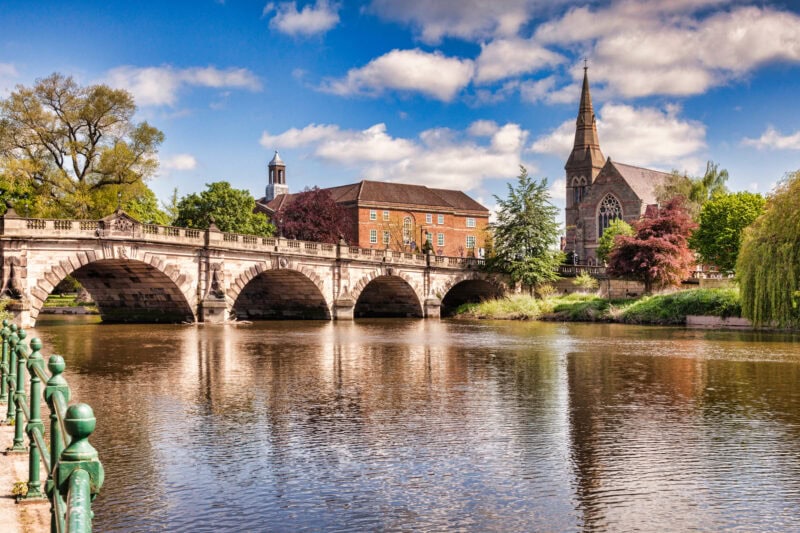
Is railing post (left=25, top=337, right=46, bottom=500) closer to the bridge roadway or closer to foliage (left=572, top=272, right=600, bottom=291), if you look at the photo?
the bridge roadway

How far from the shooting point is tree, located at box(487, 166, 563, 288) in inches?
2355

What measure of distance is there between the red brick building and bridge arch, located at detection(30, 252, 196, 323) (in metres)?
50.7

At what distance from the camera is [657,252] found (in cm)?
5391

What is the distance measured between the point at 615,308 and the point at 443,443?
40.7 metres

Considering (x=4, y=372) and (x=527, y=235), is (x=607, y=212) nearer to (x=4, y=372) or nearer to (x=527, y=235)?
(x=527, y=235)

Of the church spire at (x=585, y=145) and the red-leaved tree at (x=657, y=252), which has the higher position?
the church spire at (x=585, y=145)

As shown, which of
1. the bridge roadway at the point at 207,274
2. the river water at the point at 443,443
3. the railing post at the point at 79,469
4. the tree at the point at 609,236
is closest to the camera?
the railing post at the point at 79,469

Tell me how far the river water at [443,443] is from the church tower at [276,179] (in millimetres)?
91487

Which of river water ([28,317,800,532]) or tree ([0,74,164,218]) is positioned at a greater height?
tree ([0,74,164,218])

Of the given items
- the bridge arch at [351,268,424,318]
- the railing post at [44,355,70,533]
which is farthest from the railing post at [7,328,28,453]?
the bridge arch at [351,268,424,318]

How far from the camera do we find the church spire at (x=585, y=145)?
109312mm

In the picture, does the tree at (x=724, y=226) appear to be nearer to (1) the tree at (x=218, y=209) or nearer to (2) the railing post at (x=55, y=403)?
(1) the tree at (x=218, y=209)

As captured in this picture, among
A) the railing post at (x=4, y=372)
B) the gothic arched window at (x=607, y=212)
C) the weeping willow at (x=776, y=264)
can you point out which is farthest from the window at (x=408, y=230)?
the railing post at (x=4, y=372)

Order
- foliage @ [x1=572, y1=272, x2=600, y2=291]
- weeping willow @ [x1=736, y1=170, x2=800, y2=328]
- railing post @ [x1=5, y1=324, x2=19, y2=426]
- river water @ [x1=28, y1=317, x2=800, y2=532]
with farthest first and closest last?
foliage @ [x1=572, y1=272, x2=600, y2=291], weeping willow @ [x1=736, y1=170, x2=800, y2=328], railing post @ [x1=5, y1=324, x2=19, y2=426], river water @ [x1=28, y1=317, x2=800, y2=532]
